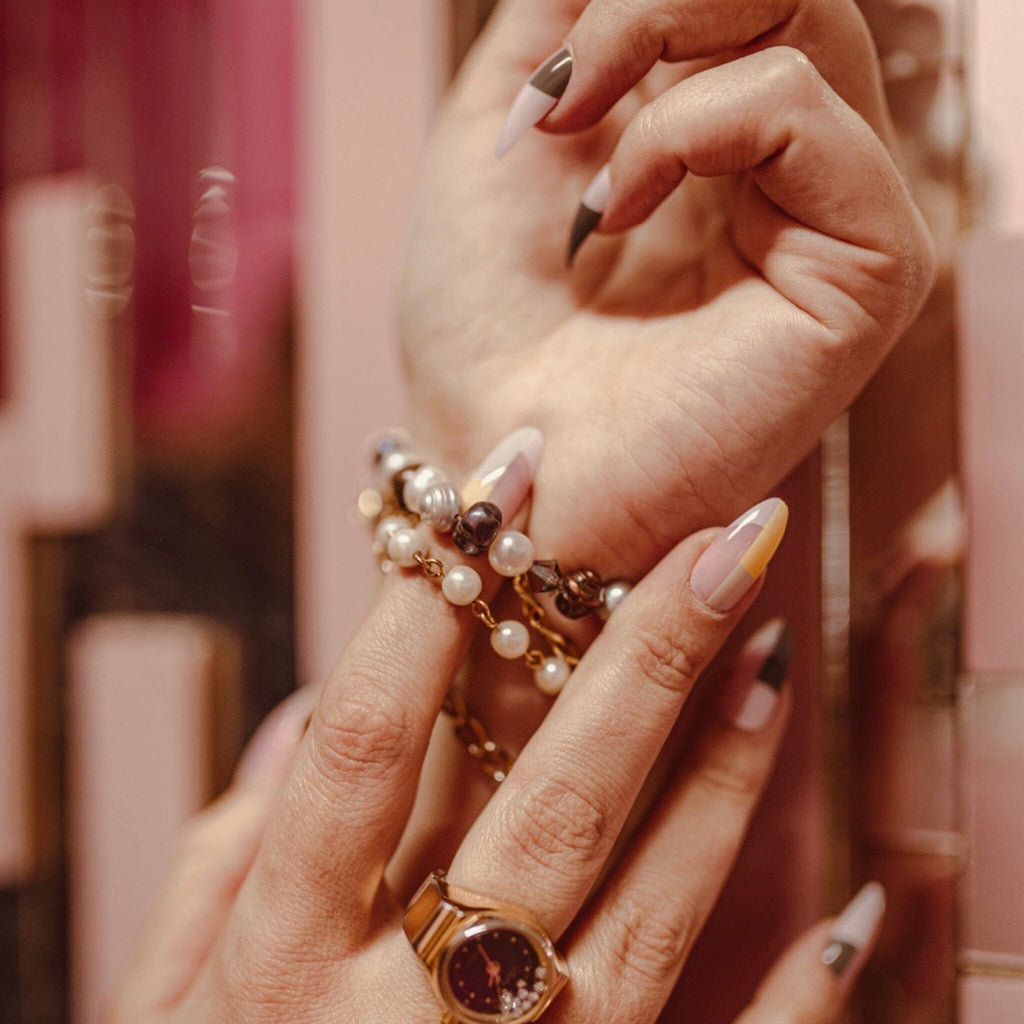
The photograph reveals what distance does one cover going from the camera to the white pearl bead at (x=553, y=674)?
24.0 inches

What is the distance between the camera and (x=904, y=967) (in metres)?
0.72

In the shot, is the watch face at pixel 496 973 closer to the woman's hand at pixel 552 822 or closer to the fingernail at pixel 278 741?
the woman's hand at pixel 552 822

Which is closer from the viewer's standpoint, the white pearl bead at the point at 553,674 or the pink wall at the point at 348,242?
the white pearl bead at the point at 553,674

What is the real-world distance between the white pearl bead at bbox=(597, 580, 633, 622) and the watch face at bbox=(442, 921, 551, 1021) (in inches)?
8.2

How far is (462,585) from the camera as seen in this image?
0.54 metres

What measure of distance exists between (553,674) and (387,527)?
16 centimetres

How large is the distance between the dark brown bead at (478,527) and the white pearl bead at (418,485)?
1.8 inches

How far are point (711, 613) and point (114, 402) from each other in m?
0.93

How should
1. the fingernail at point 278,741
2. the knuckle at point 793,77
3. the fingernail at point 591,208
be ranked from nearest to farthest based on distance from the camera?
the knuckle at point 793,77 < the fingernail at point 591,208 < the fingernail at point 278,741

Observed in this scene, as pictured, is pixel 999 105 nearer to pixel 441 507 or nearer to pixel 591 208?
pixel 591 208

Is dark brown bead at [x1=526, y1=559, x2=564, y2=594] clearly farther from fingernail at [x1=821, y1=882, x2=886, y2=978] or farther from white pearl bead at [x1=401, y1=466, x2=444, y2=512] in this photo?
fingernail at [x1=821, y1=882, x2=886, y2=978]

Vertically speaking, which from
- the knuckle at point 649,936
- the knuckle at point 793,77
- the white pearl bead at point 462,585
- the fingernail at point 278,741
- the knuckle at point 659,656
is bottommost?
the fingernail at point 278,741

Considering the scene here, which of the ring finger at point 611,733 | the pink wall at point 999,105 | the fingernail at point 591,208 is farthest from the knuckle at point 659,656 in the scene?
the pink wall at point 999,105

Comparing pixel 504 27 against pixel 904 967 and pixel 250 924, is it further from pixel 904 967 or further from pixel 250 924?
pixel 904 967
